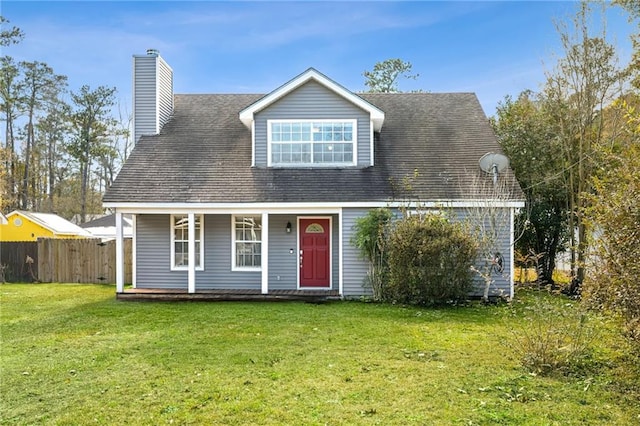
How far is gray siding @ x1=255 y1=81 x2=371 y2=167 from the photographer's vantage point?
514 inches

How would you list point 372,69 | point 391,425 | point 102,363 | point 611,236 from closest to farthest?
1. point 391,425
2. point 611,236
3. point 102,363
4. point 372,69

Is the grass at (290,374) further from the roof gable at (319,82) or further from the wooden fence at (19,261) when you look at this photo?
the wooden fence at (19,261)

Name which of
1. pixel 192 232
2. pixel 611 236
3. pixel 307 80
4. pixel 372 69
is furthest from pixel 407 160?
pixel 372 69

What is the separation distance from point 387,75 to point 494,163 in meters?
17.7

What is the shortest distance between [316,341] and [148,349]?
8.68 feet

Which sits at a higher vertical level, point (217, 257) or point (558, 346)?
point (217, 257)

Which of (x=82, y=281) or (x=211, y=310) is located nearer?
(x=211, y=310)

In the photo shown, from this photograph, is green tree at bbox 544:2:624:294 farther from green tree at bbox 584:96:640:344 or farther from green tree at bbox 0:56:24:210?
green tree at bbox 0:56:24:210

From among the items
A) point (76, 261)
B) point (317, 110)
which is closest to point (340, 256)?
point (317, 110)

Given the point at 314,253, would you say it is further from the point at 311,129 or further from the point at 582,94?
the point at 582,94

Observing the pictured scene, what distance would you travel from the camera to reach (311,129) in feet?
43.1

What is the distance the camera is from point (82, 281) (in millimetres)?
16391

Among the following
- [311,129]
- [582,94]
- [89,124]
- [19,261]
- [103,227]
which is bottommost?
[19,261]

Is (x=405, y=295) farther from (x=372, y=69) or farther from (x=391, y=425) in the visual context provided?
(x=372, y=69)
